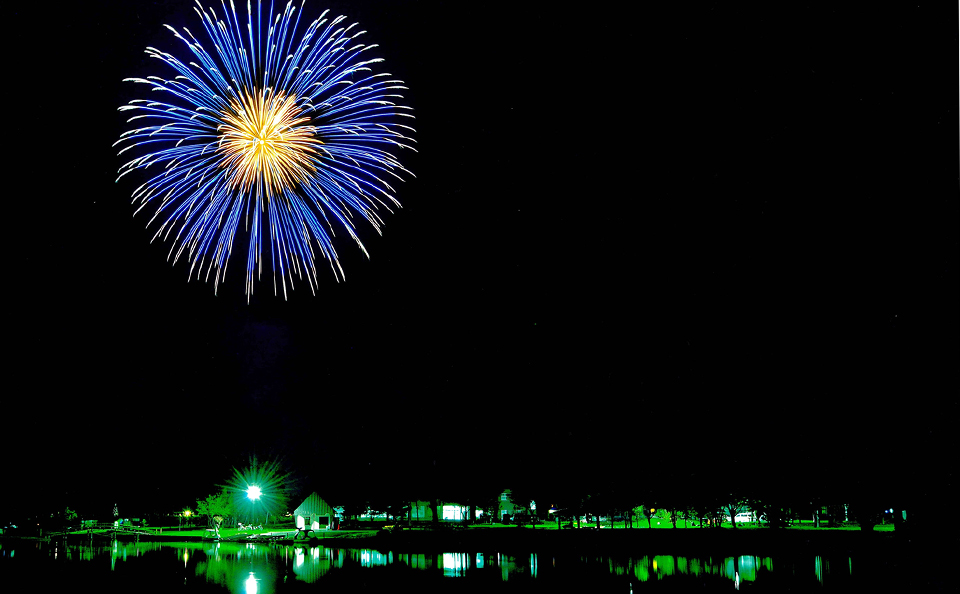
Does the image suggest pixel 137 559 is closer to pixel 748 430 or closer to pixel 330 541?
pixel 330 541

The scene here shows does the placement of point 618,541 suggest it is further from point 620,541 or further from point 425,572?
point 425,572

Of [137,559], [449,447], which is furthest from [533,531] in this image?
[449,447]

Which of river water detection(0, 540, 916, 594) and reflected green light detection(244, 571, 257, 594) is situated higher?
reflected green light detection(244, 571, 257, 594)

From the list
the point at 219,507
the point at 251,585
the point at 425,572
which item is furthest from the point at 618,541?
the point at 219,507

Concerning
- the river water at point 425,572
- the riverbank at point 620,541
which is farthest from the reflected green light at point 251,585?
the riverbank at point 620,541

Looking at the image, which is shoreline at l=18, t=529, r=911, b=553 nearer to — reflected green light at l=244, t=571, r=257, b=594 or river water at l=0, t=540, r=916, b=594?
river water at l=0, t=540, r=916, b=594

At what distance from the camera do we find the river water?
26.5 metres

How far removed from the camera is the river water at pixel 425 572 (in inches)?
1045

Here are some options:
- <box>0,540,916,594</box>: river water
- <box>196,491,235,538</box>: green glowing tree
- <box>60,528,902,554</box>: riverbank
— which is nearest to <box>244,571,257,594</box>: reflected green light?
<box>0,540,916,594</box>: river water

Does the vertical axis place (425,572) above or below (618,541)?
above

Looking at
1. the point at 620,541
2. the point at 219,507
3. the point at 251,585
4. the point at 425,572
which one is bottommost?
the point at 620,541

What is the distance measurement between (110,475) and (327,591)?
106 metres

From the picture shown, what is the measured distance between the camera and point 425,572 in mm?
31625

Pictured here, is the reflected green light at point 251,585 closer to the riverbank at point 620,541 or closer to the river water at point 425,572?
the river water at point 425,572
